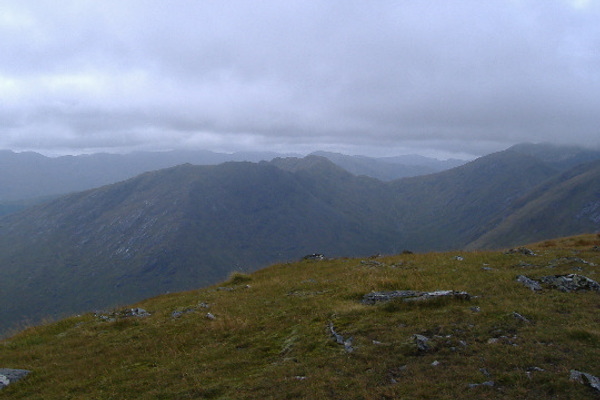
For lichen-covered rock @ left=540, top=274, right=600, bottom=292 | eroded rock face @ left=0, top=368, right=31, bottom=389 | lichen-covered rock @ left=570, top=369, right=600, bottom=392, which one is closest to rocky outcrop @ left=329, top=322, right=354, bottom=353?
lichen-covered rock @ left=570, top=369, right=600, bottom=392

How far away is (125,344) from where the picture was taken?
18406 mm

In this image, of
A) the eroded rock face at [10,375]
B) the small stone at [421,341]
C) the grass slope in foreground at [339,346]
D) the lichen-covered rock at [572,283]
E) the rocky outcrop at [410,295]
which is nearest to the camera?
the grass slope in foreground at [339,346]

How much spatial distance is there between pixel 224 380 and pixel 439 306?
31.6ft

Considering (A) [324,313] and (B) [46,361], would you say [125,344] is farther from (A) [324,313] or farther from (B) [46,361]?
(A) [324,313]

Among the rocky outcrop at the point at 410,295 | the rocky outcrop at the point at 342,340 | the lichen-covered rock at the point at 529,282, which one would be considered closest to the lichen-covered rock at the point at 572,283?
the lichen-covered rock at the point at 529,282

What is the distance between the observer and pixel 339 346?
14.3m

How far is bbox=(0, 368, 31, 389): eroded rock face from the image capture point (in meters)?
15.1

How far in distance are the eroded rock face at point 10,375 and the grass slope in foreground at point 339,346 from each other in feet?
1.42

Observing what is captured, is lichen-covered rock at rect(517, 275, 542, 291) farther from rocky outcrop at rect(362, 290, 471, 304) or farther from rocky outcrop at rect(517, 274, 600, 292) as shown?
rocky outcrop at rect(362, 290, 471, 304)

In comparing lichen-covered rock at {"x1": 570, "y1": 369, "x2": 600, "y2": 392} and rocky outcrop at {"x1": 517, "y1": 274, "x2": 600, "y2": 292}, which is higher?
lichen-covered rock at {"x1": 570, "y1": 369, "x2": 600, "y2": 392}

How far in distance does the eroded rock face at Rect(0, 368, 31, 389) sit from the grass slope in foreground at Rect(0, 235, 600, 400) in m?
0.43

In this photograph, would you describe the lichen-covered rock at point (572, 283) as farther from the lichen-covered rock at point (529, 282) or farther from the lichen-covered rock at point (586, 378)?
the lichen-covered rock at point (586, 378)

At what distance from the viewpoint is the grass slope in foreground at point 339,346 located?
1097cm

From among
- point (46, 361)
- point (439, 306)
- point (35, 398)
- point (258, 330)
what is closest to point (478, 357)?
point (439, 306)
